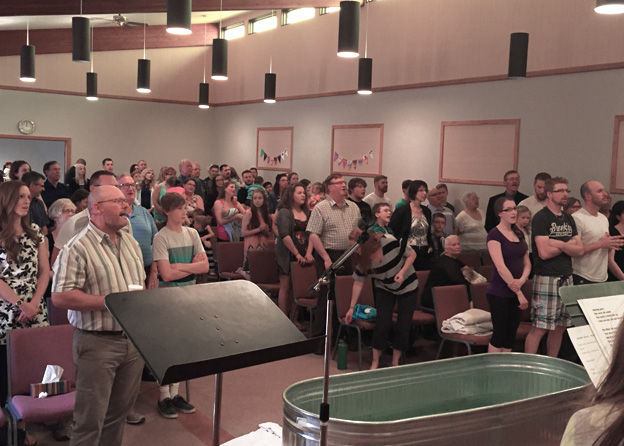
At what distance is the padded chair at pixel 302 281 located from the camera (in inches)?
260

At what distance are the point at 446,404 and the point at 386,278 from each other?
6.46 ft

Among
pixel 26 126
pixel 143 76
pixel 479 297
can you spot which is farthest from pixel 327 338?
pixel 26 126

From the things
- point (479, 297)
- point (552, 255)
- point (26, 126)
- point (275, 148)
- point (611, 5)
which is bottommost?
point (479, 297)

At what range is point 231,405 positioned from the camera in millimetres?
5090

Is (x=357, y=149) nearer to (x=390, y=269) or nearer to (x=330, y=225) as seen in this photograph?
(x=330, y=225)

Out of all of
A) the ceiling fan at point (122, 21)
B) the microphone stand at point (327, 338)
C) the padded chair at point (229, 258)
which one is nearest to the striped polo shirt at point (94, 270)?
the microphone stand at point (327, 338)

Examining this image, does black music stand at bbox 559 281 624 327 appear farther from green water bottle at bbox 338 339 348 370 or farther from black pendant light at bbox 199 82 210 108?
black pendant light at bbox 199 82 210 108

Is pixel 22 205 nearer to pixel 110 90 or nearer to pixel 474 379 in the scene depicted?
pixel 474 379

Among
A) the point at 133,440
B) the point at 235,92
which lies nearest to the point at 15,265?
the point at 133,440

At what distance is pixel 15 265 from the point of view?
4.25 meters

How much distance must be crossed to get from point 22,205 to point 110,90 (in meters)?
11.4

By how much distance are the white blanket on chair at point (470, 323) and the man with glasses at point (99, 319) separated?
9.51 ft

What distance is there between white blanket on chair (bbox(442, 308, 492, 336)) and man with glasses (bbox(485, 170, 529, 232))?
324 cm

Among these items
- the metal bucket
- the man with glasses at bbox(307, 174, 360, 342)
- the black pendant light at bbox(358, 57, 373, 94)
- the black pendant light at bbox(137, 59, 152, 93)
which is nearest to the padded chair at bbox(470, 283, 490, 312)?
the man with glasses at bbox(307, 174, 360, 342)
